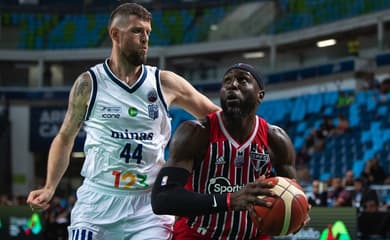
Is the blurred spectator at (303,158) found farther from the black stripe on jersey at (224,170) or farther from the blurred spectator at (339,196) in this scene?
the black stripe on jersey at (224,170)

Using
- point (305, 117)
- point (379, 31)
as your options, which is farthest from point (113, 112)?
point (379, 31)

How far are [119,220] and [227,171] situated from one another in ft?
2.63

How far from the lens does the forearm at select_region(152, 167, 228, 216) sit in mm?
4129

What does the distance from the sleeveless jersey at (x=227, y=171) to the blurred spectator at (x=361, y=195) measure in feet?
26.0

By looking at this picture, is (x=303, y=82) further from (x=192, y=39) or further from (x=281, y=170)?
(x=281, y=170)

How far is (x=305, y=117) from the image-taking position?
24.3 metres

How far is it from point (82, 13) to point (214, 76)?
6743 mm

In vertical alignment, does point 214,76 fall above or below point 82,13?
below

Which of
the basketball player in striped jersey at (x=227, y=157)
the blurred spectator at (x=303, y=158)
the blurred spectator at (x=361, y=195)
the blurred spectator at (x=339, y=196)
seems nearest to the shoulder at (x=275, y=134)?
the basketball player in striped jersey at (x=227, y=157)

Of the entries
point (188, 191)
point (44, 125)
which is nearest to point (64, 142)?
point (188, 191)

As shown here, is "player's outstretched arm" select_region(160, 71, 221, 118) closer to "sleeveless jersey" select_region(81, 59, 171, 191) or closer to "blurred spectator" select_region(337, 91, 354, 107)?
"sleeveless jersey" select_region(81, 59, 171, 191)

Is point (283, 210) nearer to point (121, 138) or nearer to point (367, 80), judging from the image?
point (121, 138)

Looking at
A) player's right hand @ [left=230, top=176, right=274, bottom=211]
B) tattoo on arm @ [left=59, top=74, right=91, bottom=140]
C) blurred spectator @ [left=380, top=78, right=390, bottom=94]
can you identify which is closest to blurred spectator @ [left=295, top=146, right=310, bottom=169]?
blurred spectator @ [left=380, top=78, right=390, bottom=94]

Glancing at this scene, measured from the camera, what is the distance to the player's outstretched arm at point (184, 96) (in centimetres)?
522
